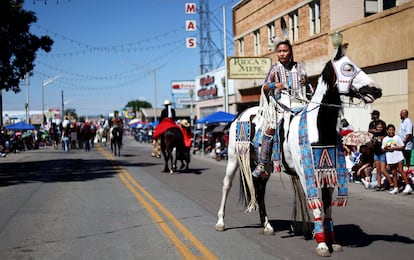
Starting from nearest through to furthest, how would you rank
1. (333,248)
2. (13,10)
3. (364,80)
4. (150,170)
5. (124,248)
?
1. (364,80)
2. (333,248)
3. (124,248)
4. (150,170)
5. (13,10)

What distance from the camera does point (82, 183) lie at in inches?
588

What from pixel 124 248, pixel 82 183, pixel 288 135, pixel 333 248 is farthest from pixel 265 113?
pixel 82 183

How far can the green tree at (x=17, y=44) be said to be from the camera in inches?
831

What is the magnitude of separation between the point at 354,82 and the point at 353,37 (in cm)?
1608

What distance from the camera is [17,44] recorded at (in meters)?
22.0

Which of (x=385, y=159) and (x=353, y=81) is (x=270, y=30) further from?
(x=353, y=81)

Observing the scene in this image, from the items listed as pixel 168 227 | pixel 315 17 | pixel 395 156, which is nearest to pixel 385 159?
pixel 395 156

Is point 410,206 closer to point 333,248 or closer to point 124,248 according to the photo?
point 333,248

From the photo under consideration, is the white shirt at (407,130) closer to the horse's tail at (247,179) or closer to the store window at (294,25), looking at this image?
the horse's tail at (247,179)

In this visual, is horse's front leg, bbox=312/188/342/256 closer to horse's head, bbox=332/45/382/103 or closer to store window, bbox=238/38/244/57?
horse's head, bbox=332/45/382/103

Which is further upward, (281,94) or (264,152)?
(281,94)

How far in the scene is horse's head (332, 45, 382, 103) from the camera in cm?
579

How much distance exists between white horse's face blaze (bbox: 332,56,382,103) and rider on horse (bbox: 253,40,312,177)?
2.86 ft

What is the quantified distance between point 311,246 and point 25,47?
19.1 meters
